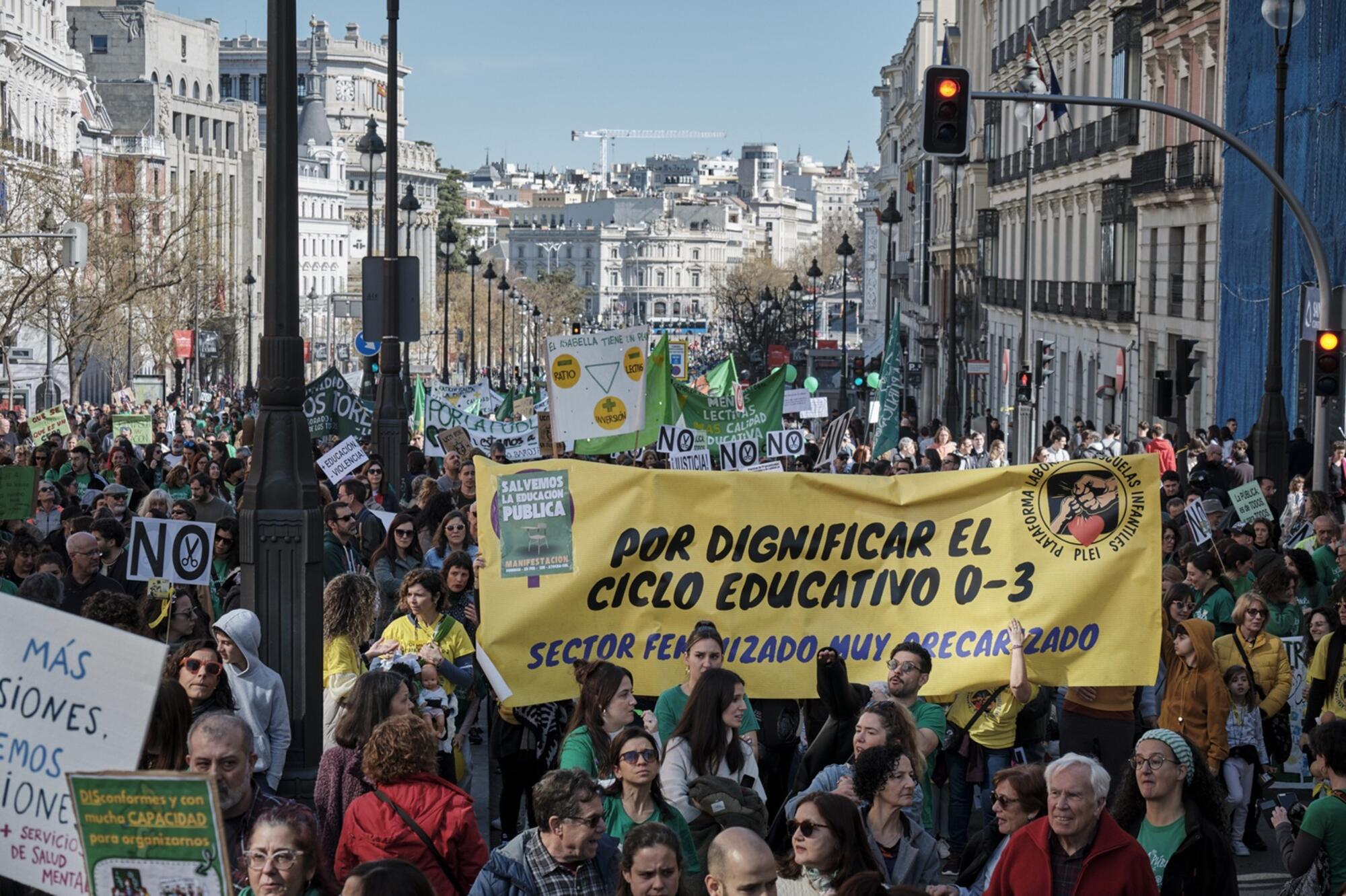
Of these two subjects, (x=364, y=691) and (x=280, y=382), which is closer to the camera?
(x=364, y=691)

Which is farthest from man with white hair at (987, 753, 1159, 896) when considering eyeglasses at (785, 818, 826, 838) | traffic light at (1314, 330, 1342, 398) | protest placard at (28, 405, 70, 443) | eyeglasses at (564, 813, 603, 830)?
protest placard at (28, 405, 70, 443)

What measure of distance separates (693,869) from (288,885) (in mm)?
1941

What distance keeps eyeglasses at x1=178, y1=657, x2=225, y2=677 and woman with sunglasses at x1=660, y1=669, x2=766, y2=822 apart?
69.8 inches

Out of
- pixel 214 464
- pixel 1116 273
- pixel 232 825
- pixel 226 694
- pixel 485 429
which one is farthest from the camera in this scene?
pixel 1116 273

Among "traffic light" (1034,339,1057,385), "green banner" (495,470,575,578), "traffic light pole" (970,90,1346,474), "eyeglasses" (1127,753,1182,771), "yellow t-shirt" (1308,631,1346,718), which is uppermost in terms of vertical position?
"traffic light pole" (970,90,1346,474)

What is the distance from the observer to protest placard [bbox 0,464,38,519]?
50.2 feet

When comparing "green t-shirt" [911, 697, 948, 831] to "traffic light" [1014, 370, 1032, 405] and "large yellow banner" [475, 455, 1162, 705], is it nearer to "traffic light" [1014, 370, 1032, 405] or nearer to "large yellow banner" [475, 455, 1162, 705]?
"large yellow banner" [475, 455, 1162, 705]

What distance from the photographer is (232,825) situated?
21.2ft

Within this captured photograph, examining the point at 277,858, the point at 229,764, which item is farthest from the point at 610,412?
the point at 277,858

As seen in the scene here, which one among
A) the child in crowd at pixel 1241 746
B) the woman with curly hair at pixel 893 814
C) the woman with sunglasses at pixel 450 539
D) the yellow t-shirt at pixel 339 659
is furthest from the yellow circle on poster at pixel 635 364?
the woman with curly hair at pixel 893 814

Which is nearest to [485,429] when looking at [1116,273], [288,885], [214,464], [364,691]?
[214,464]

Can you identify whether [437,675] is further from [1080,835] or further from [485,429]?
[485,429]

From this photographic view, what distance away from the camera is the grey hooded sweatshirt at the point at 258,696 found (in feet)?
27.5

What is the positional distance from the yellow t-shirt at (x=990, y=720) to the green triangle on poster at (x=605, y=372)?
10.6 meters
